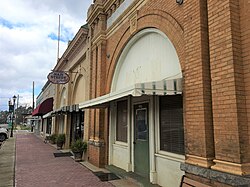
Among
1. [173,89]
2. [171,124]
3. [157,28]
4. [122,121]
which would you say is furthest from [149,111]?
[157,28]

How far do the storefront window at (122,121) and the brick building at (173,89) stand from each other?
1.5 inches

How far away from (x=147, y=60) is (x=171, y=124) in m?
2.21

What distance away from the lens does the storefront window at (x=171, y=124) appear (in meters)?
5.97

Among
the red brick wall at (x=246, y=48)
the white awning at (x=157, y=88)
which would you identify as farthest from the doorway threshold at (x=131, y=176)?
the red brick wall at (x=246, y=48)

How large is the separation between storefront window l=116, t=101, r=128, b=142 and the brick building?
0.04 m

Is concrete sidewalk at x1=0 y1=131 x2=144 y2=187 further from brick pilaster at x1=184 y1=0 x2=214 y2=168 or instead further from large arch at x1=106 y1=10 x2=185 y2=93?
large arch at x1=106 y1=10 x2=185 y2=93

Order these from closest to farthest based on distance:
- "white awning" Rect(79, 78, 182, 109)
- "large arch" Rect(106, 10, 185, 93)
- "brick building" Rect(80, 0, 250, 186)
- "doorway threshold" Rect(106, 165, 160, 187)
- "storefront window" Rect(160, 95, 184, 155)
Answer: "brick building" Rect(80, 0, 250, 186)
"white awning" Rect(79, 78, 182, 109)
"large arch" Rect(106, 10, 185, 93)
"storefront window" Rect(160, 95, 184, 155)
"doorway threshold" Rect(106, 165, 160, 187)

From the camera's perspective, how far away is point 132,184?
7.19 metres

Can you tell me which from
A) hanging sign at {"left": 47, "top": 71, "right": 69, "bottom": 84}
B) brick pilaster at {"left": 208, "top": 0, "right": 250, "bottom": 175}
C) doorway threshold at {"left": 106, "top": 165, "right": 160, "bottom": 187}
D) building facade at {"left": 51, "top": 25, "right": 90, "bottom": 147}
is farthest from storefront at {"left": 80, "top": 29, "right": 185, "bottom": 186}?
hanging sign at {"left": 47, "top": 71, "right": 69, "bottom": 84}

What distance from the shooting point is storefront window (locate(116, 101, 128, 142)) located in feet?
29.7

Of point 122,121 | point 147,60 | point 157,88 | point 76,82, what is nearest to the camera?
point 157,88

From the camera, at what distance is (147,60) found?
24.4ft

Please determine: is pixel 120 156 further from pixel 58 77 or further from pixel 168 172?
pixel 58 77

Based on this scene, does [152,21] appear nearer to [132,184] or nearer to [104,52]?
[104,52]
